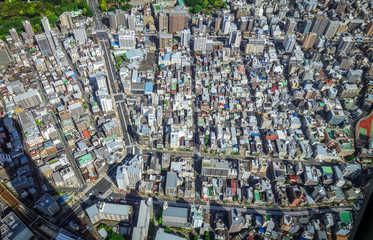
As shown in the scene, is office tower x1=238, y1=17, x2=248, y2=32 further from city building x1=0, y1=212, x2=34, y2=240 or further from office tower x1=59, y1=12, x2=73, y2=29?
city building x1=0, y1=212, x2=34, y2=240

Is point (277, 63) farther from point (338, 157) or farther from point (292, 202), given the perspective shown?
point (292, 202)

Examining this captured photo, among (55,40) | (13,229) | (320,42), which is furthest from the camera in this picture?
(320,42)

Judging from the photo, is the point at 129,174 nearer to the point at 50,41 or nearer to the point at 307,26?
the point at 50,41

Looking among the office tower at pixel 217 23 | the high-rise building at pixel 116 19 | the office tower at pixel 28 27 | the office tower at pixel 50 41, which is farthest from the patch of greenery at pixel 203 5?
the office tower at pixel 28 27

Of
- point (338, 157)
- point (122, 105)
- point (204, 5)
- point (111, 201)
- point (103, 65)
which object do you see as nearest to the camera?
point (111, 201)

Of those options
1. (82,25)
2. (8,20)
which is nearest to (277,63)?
(82,25)

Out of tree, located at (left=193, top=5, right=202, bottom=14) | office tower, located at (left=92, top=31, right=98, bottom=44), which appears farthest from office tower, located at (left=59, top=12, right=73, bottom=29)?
tree, located at (left=193, top=5, right=202, bottom=14)

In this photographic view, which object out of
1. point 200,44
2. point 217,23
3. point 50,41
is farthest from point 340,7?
point 50,41
